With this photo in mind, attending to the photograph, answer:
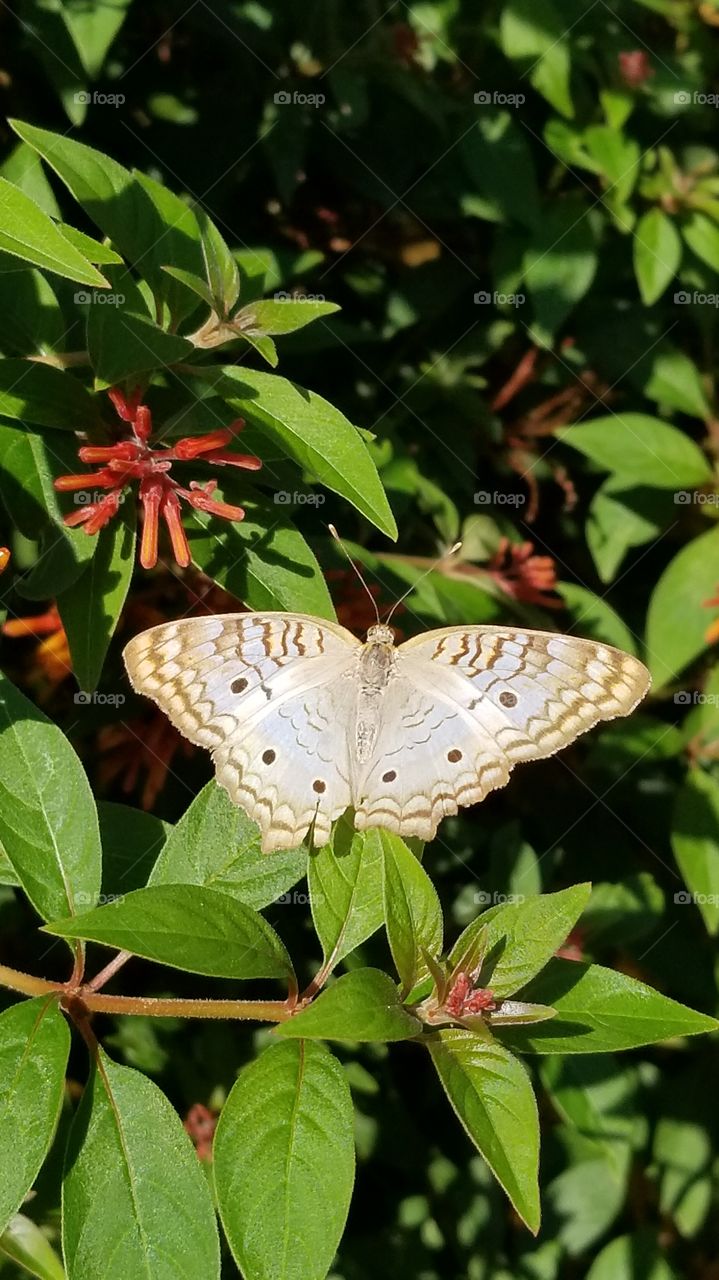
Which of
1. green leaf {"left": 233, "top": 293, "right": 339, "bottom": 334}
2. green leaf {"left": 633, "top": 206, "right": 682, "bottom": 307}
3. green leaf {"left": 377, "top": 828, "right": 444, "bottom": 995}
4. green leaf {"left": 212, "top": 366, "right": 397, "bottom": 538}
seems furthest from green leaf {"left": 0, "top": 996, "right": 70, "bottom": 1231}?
green leaf {"left": 633, "top": 206, "right": 682, "bottom": 307}

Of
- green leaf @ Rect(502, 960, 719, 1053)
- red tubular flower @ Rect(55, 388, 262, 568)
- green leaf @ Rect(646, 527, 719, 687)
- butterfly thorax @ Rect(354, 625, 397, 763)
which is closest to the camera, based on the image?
green leaf @ Rect(502, 960, 719, 1053)

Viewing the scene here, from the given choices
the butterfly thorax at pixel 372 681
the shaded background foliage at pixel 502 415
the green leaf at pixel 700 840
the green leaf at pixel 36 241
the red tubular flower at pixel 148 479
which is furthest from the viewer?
the green leaf at pixel 700 840

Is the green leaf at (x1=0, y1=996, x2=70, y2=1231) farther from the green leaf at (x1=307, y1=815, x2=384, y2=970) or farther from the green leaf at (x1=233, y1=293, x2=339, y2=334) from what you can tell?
the green leaf at (x1=233, y1=293, x2=339, y2=334)

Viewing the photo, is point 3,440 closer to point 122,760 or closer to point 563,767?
point 122,760

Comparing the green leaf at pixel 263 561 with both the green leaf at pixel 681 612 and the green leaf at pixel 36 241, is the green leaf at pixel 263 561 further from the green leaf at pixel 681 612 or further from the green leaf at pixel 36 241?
the green leaf at pixel 681 612

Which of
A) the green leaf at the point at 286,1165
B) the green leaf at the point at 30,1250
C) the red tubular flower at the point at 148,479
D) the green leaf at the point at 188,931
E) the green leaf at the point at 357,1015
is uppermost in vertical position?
the red tubular flower at the point at 148,479

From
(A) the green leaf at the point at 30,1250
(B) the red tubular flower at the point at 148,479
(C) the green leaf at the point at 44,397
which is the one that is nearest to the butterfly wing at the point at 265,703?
(B) the red tubular flower at the point at 148,479
